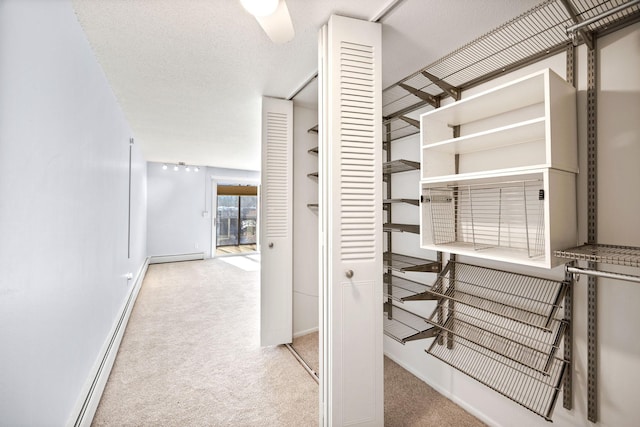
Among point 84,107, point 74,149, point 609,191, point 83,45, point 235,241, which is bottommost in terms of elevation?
point 235,241

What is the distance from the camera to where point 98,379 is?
193cm

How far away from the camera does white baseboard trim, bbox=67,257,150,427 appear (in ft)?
5.22

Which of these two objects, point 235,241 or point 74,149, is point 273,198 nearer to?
point 74,149

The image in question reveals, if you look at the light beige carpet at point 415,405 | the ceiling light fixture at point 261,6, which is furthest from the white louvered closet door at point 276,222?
the ceiling light fixture at point 261,6

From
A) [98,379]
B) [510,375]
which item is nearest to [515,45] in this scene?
[510,375]

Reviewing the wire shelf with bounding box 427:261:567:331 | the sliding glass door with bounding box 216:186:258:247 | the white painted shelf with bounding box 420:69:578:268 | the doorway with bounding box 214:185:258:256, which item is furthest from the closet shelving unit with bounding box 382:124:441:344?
the sliding glass door with bounding box 216:186:258:247

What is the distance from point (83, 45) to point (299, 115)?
5.52ft

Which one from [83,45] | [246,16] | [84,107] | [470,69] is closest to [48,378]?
[84,107]

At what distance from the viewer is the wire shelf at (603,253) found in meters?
1.01

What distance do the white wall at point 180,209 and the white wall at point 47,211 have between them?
487 centimetres

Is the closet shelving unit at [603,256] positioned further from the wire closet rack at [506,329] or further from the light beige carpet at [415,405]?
the light beige carpet at [415,405]

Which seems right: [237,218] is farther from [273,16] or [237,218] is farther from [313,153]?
[273,16]

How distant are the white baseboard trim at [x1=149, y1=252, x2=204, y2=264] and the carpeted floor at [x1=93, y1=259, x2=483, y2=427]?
316 centimetres

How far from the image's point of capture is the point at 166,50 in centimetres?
180
